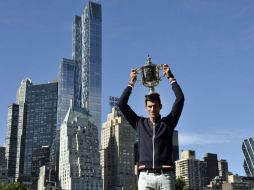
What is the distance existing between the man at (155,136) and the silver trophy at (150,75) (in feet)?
0.58

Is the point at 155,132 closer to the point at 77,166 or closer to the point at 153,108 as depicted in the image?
the point at 153,108

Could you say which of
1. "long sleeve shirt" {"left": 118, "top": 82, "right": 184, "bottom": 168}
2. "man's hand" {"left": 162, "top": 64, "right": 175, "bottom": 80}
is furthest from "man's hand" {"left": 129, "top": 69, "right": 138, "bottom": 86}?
"man's hand" {"left": 162, "top": 64, "right": 175, "bottom": 80}

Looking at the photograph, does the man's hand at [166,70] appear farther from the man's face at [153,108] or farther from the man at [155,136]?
the man's face at [153,108]

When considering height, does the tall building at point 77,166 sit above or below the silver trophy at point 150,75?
above

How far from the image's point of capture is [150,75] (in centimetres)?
841

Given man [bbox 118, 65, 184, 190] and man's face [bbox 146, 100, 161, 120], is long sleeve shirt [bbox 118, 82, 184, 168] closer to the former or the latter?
man [bbox 118, 65, 184, 190]

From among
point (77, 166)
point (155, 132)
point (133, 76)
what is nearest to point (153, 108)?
point (155, 132)

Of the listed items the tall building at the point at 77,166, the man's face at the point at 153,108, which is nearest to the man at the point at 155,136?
the man's face at the point at 153,108

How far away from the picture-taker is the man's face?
837 cm

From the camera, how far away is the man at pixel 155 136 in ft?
25.9

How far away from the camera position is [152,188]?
25.8ft

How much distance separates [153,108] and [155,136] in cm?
49

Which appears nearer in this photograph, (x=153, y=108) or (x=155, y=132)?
(x=155, y=132)

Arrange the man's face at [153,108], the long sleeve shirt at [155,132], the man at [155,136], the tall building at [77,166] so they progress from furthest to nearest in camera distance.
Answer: the tall building at [77,166] → the man's face at [153,108] → the long sleeve shirt at [155,132] → the man at [155,136]
